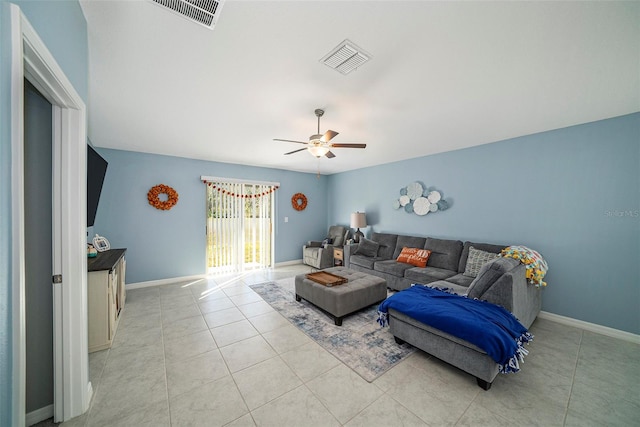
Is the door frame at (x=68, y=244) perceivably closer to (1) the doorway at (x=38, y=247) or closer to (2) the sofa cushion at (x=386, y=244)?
(1) the doorway at (x=38, y=247)

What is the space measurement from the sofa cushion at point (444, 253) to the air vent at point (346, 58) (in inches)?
134

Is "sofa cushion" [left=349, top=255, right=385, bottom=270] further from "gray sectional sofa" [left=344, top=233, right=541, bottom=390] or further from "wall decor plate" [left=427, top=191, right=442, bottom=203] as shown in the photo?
"wall decor plate" [left=427, top=191, right=442, bottom=203]

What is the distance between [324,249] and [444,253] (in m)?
2.66

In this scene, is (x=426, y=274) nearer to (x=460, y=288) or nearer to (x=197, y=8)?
(x=460, y=288)

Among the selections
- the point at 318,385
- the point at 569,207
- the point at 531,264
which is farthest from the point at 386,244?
the point at 318,385

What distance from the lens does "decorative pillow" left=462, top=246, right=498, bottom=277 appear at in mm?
3398

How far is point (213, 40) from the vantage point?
62.6 inches

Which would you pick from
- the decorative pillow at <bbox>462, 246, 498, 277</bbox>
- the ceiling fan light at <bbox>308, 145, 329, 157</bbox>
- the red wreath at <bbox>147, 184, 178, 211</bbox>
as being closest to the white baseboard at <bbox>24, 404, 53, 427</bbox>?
the ceiling fan light at <bbox>308, 145, 329, 157</bbox>

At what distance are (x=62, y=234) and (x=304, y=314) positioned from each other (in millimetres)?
2602

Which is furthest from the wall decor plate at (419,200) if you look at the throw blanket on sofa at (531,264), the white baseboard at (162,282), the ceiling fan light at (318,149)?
the white baseboard at (162,282)

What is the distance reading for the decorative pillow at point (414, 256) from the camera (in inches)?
161

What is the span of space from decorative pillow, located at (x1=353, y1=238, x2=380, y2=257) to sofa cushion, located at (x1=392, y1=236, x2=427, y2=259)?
1.28ft

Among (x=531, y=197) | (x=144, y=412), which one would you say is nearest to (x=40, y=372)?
(x=144, y=412)

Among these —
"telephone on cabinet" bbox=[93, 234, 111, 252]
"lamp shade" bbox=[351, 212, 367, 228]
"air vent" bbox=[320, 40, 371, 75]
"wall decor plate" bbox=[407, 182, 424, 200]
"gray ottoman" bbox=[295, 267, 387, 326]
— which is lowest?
"gray ottoman" bbox=[295, 267, 387, 326]
